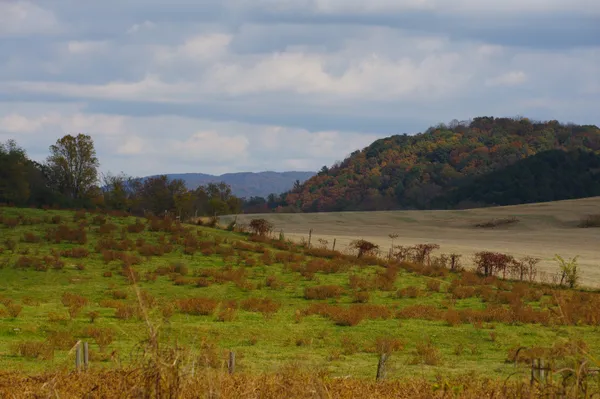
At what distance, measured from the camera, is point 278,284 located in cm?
3822

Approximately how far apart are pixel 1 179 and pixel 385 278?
45710mm

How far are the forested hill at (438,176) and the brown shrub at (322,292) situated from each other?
112448 mm

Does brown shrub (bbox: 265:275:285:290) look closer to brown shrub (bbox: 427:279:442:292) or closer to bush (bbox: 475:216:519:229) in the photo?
brown shrub (bbox: 427:279:442:292)

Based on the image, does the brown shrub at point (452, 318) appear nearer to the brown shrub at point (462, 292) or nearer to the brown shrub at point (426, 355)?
the brown shrub at point (426, 355)

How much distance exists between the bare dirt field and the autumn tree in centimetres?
1675

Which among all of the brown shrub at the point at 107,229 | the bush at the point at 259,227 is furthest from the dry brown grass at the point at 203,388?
the bush at the point at 259,227

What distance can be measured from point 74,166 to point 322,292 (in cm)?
6350

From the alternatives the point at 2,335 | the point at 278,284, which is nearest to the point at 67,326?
the point at 2,335

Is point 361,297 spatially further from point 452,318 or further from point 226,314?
point 226,314

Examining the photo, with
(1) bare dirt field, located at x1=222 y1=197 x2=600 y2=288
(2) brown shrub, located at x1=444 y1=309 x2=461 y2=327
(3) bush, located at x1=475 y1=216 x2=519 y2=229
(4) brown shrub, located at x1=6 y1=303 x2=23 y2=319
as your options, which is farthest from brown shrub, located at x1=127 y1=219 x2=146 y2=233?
(3) bush, located at x1=475 y1=216 x2=519 y2=229

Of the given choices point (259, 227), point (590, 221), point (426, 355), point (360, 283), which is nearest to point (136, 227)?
point (259, 227)

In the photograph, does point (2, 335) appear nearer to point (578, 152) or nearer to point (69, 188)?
point (69, 188)

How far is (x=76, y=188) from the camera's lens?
91.8 meters

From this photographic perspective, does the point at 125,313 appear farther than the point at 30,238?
No
